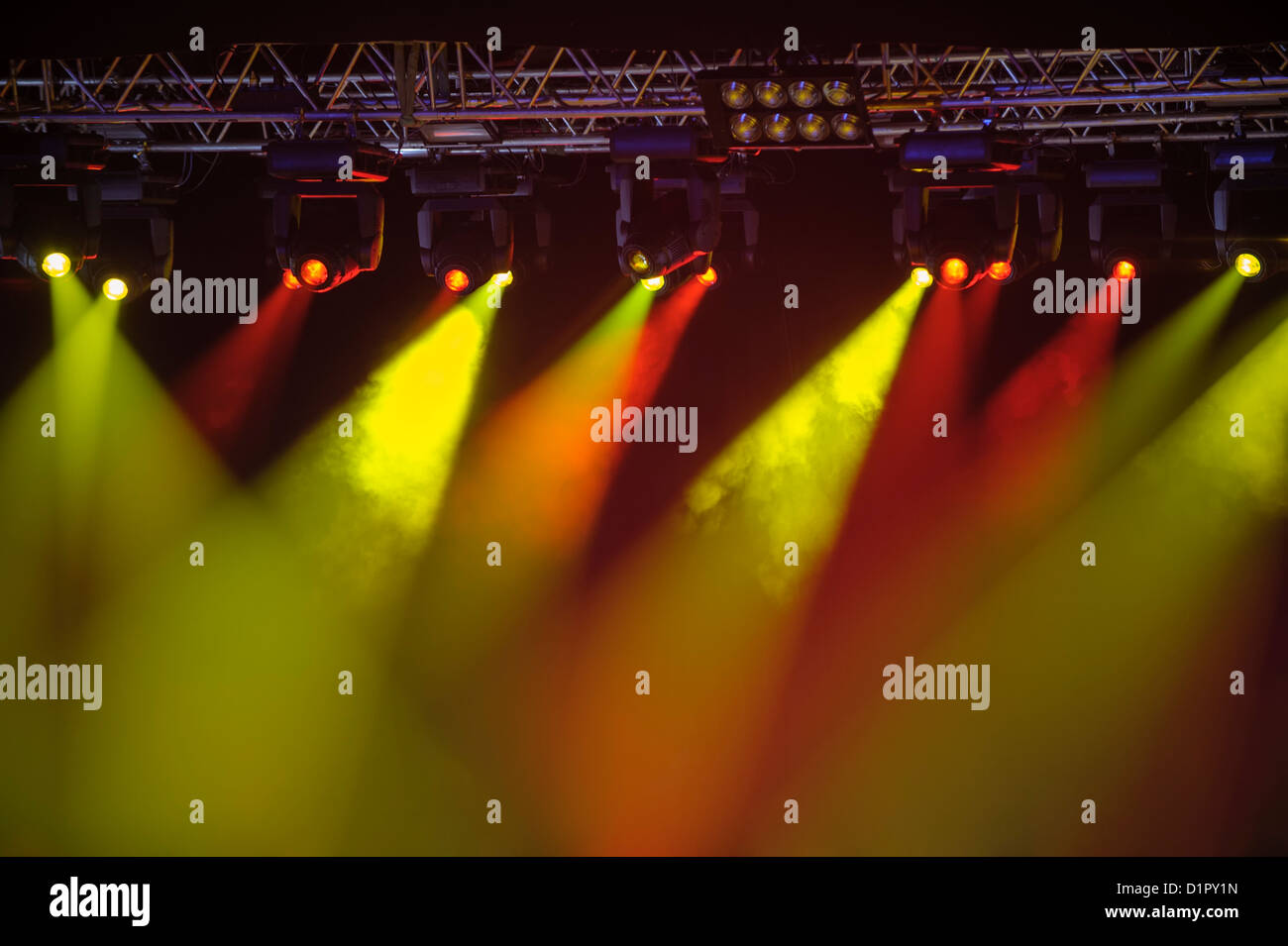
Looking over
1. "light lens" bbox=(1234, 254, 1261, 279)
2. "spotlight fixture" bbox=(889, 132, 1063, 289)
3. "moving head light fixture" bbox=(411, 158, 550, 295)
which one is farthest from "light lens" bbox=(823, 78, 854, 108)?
"light lens" bbox=(1234, 254, 1261, 279)

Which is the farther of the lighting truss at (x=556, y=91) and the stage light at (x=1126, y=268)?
the stage light at (x=1126, y=268)

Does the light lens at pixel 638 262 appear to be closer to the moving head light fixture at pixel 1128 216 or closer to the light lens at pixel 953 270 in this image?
the light lens at pixel 953 270

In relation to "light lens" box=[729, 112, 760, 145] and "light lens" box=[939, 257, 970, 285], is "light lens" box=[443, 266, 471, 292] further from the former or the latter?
"light lens" box=[939, 257, 970, 285]

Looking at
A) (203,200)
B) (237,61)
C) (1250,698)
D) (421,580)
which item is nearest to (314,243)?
(237,61)

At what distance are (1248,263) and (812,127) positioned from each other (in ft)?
6.53

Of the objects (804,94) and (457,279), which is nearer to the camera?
(804,94)

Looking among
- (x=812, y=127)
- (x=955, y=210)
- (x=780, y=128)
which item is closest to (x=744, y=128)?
(x=780, y=128)

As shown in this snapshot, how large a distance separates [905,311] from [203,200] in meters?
3.55

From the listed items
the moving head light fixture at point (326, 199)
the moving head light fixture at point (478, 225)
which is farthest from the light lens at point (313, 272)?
the moving head light fixture at point (478, 225)

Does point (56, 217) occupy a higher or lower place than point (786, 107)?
lower

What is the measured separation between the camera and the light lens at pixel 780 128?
4656mm

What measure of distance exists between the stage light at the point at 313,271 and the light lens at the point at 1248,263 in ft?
12.5

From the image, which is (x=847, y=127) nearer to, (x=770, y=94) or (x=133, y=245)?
(x=770, y=94)

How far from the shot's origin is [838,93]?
451cm
